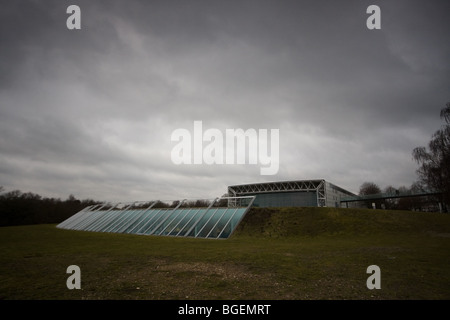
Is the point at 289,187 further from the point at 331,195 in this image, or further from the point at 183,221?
the point at 183,221

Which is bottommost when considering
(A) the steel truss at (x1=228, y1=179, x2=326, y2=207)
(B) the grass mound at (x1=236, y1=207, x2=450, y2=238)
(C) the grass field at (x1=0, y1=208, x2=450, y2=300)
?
(B) the grass mound at (x1=236, y1=207, x2=450, y2=238)

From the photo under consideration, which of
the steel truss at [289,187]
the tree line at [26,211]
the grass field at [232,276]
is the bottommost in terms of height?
the tree line at [26,211]

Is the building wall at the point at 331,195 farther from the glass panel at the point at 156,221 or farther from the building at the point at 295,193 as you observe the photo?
the glass panel at the point at 156,221

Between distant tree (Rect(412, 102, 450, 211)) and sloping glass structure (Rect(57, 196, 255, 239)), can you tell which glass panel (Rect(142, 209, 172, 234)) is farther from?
distant tree (Rect(412, 102, 450, 211))

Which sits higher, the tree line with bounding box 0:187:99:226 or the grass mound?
the grass mound

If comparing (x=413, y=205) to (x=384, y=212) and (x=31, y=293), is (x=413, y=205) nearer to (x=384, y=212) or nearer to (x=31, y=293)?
(x=384, y=212)

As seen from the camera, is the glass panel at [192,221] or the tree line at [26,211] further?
the tree line at [26,211]

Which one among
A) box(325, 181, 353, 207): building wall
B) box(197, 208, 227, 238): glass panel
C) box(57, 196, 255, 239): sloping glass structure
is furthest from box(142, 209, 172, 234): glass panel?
box(325, 181, 353, 207): building wall

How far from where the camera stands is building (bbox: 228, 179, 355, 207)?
250 feet

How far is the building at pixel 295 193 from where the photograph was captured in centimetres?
7612

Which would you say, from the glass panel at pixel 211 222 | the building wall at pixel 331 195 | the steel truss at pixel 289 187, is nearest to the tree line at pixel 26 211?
the steel truss at pixel 289 187

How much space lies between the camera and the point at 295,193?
7912 centimetres
